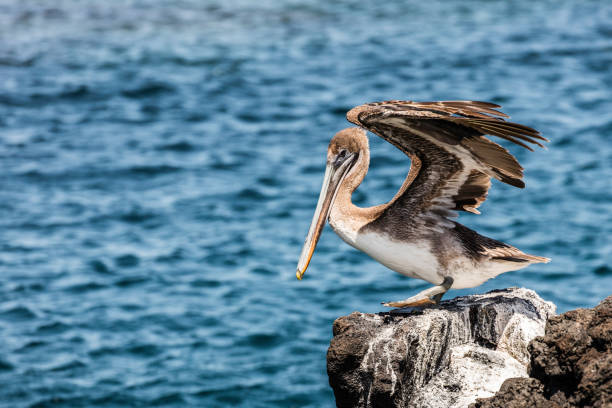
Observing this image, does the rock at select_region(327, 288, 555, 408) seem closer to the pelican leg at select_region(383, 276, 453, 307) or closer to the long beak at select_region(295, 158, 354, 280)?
the pelican leg at select_region(383, 276, 453, 307)

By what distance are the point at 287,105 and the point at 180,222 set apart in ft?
20.1

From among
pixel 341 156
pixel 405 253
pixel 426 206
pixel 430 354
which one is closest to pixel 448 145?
pixel 426 206

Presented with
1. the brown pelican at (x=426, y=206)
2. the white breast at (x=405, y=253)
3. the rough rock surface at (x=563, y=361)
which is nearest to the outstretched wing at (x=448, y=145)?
the brown pelican at (x=426, y=206)

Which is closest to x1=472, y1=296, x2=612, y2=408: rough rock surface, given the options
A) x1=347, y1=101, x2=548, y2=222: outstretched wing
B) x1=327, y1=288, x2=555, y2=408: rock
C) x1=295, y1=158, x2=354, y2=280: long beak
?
x1=327, y1=288, x2=555, y2=408: rock

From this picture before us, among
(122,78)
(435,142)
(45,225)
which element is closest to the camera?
(435,142)

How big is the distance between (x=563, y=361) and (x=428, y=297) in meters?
1.42

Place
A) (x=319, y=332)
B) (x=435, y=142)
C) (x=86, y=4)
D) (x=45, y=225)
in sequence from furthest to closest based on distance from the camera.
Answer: (x=86, y=4) < (x=45, y=225) < (x=319, y=332) < (x=435, y=142)

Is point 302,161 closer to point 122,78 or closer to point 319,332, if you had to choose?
point 319,332

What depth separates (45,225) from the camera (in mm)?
15938

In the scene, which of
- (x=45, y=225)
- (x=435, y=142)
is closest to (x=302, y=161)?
(x=45, y=225)

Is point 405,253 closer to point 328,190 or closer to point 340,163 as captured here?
point 328,190

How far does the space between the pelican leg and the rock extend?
0.33ft

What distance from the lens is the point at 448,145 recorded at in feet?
20.9

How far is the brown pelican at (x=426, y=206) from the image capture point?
6320mm
